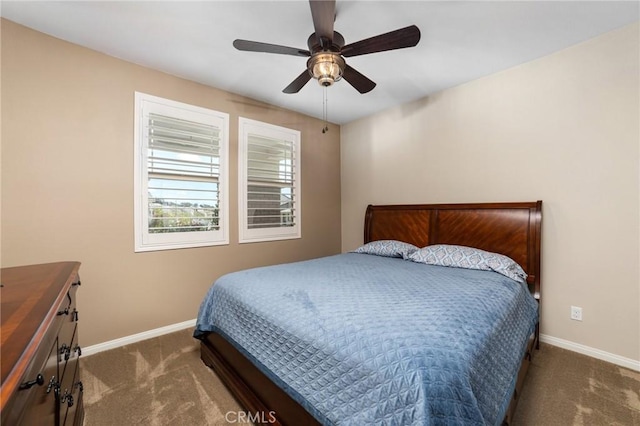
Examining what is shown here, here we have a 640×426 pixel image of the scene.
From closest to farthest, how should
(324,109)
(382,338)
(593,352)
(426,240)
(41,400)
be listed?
(41,400), (382,338), (593,352), (426,240), (324,109)

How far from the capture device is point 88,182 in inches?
92.0

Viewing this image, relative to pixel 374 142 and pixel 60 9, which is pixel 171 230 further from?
pixel 374 142

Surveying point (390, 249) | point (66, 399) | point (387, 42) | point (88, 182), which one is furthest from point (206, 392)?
point (387, 42)

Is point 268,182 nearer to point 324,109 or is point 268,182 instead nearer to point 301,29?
point 324,109

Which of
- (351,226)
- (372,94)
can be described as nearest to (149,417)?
(351,226)

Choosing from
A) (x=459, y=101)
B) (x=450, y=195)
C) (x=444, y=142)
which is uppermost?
(x=459, y=101)

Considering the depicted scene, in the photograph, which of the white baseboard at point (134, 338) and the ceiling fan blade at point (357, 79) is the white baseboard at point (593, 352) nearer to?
the ceiling fan blade at point (357, 79)

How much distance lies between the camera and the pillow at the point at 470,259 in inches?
90.1

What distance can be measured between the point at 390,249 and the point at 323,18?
7.66ft

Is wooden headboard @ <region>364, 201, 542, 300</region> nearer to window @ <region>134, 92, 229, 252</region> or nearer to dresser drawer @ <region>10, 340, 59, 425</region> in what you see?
window @ <region>134, 92, 229, 252</region>

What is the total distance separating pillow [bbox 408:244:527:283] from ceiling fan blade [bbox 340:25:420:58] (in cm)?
185

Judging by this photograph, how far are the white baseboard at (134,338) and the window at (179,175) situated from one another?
2.72 feet

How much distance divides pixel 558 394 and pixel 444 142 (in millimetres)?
2465

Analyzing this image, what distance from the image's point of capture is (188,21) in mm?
2029
